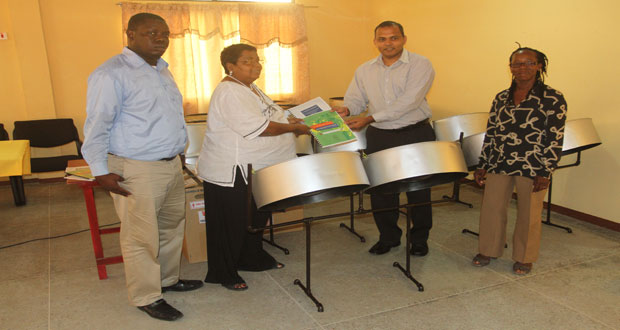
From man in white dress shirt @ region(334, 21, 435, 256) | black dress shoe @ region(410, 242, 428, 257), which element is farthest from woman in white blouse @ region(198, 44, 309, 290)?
black dress shoe @ region(410, 242, 428, 257)

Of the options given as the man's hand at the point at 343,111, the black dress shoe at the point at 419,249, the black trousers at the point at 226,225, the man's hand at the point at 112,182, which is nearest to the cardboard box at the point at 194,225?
the black trousers at the point at 226,225

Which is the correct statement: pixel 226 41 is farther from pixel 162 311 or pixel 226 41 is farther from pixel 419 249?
pixel 162 311

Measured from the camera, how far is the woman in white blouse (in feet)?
6.66

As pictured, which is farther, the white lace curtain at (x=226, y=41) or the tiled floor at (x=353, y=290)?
the white lace curtain at (x=226, y=41)

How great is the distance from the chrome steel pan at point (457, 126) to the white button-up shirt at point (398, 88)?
0.48m

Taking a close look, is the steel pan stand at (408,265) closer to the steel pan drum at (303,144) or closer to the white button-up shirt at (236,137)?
the white button-up shirt at (236,137)

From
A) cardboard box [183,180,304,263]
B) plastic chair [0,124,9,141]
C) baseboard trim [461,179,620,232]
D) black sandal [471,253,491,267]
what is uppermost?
plastic chair [0,124,9,141]

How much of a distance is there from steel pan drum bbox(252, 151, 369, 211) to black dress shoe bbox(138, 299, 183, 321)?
606 millimetres

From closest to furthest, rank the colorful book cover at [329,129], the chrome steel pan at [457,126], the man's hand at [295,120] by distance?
the colorful book cover at [329,129] → the man's hand at [295,120] → the chrome steel pan at [457,126]

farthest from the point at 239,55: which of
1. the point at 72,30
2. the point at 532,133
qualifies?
the point at 72,30

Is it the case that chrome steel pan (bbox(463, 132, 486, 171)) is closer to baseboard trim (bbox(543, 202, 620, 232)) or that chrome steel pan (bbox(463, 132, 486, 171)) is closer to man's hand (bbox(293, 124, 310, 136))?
man's hand (bbox(293, 124, 310, 136))

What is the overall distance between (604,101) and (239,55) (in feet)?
8.03

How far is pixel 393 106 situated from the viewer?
241 cm

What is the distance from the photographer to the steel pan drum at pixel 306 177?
1.73m
